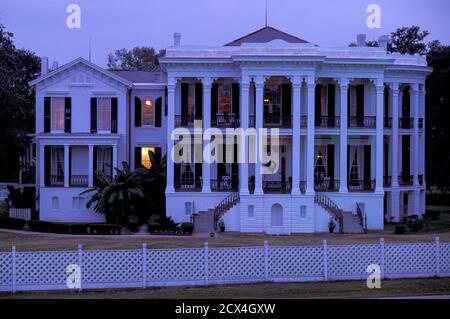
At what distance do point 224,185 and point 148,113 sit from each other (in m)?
7.32

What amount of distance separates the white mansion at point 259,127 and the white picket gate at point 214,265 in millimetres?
16823

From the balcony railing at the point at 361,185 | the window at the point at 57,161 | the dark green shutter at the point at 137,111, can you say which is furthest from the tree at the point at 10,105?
the balcony railing at the point at 361,185

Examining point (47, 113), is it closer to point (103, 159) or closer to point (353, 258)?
point (103, 159)

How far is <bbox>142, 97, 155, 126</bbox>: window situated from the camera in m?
44.9

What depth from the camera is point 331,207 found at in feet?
128

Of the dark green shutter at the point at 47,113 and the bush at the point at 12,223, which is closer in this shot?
the bush at the point at 12,223

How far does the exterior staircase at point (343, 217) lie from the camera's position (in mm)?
38406

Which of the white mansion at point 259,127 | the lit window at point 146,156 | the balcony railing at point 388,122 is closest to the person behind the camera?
the white mansion at point 259,127

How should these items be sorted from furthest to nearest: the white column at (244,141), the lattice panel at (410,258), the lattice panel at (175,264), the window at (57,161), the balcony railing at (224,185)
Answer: the window at (57,161) → the balcony railing at (224,185) → the white column at (244,141) → the lattice panel at (410,258) → the lattice panel at (175,264)

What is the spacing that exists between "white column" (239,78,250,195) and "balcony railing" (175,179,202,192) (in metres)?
3.01

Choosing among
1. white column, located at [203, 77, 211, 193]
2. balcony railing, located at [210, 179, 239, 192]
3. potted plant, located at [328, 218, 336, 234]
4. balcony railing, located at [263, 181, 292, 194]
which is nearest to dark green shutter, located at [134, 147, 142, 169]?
balcony railing, located at [210, 179, 239, 192]

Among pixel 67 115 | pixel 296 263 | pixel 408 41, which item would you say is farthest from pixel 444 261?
pixel 408 41

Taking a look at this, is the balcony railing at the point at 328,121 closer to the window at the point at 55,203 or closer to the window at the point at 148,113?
the window at the point at 148,113
